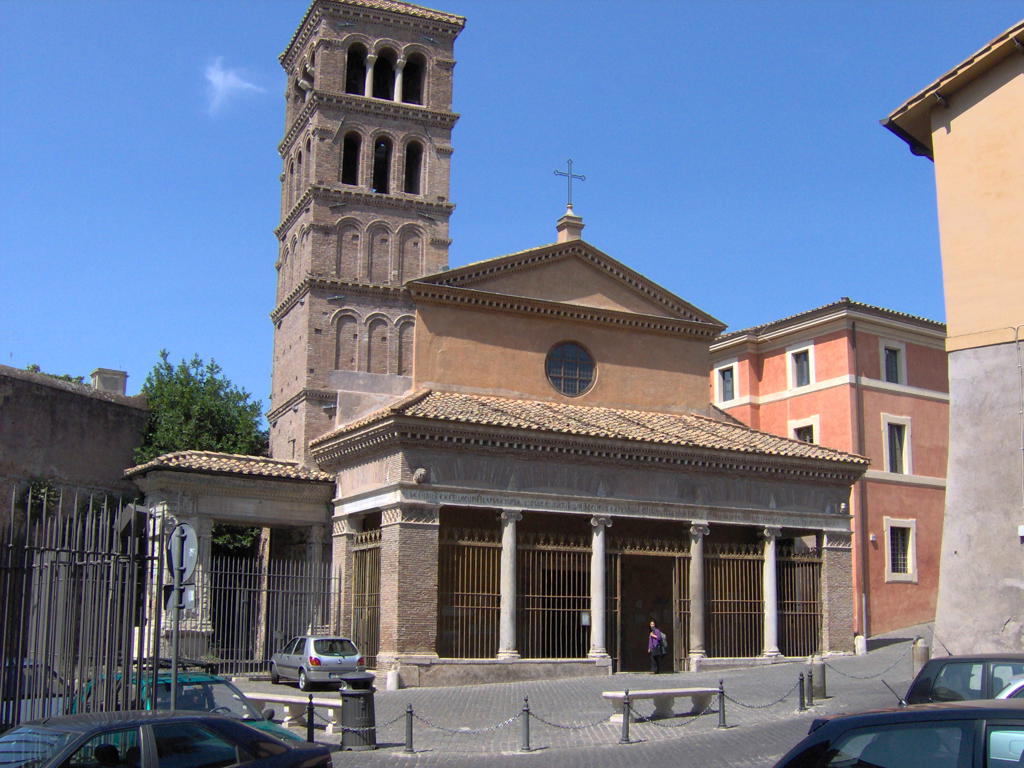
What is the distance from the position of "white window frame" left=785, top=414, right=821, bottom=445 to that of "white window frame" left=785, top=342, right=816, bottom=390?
1.02 metres

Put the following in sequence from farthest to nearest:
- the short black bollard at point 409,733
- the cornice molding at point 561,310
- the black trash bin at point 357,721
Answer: the cornice molding at point 561,310
the black trash bin at point 357,721
the short black bollard at point 409,733

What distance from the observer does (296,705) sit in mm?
16344

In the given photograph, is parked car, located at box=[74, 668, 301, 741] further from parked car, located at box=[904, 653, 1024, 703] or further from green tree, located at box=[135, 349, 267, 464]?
green tree, located at box=[135, 349, 267, 464]

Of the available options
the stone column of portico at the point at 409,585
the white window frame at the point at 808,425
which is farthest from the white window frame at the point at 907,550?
the stone column of portico at the point at 409,585

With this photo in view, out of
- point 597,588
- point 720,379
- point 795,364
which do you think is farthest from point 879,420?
point 597,588

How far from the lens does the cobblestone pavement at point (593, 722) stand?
44.6 ft

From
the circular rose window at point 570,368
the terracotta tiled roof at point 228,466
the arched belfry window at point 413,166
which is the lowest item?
the terracotta tiled roof at point 228,466

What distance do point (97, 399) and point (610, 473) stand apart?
17.1m

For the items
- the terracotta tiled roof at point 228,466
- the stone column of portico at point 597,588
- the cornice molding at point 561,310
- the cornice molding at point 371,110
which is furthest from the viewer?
the cornice molding at point 371,110

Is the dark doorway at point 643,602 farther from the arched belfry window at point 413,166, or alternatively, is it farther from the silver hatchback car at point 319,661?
the arched belfry window at point 413,166

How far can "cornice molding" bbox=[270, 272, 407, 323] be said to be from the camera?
34.2 meters

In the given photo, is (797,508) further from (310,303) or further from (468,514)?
(310,303)

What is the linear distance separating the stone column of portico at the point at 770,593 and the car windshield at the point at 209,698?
15457 millimetres

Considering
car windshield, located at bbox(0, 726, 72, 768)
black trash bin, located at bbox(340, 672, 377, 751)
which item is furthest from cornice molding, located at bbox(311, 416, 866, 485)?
car windshield, located at bbox(0, 726, 72, 768)
